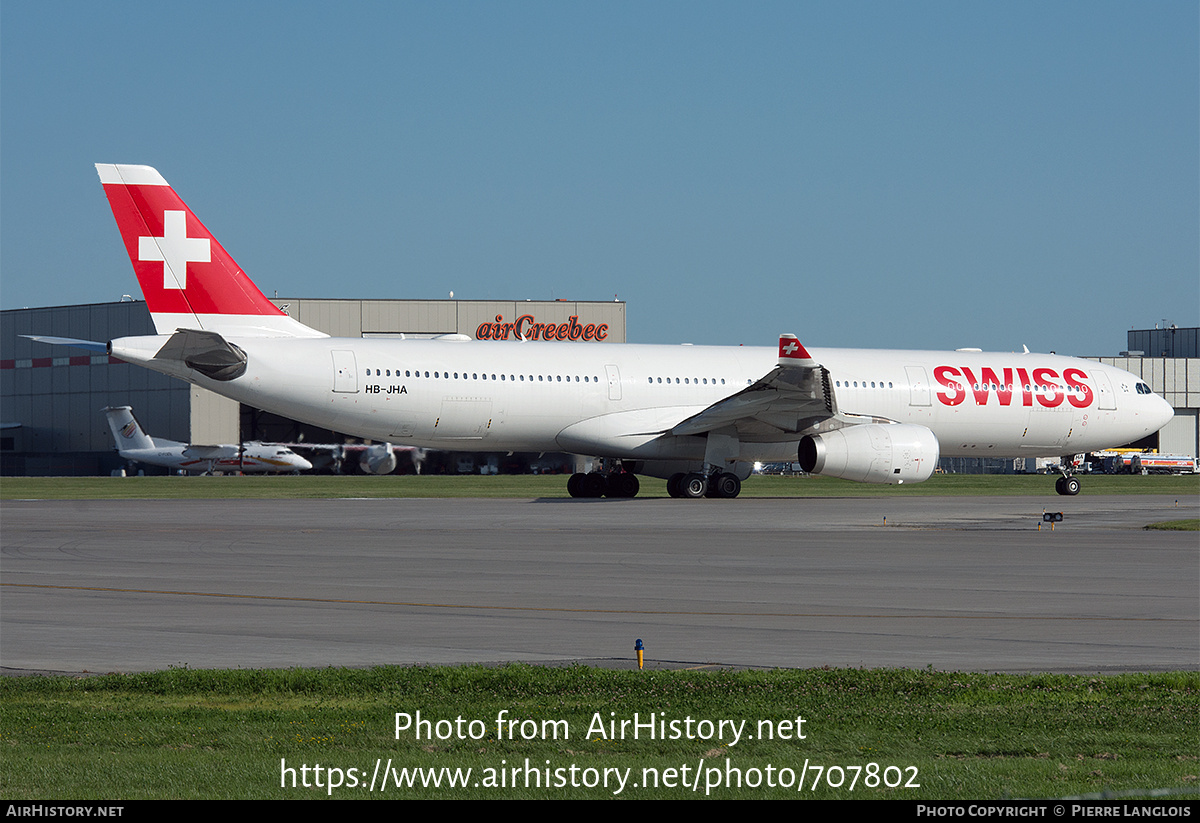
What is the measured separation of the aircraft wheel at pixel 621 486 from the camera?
37125 millimetres

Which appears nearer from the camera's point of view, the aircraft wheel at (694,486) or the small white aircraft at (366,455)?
the aircraft wheel at (694,486)

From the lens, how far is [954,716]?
25.0ft

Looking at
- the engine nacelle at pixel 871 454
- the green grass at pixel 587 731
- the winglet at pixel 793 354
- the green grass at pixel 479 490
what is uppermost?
the winglet at pixel 793 354

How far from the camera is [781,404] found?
109 feet

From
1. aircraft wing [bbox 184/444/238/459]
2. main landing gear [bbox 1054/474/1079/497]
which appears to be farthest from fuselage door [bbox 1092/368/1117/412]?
aircraft wing [bbox 184/444/238/459]

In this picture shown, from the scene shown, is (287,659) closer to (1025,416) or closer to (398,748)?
(398,748)

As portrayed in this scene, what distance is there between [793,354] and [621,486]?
7370 mm

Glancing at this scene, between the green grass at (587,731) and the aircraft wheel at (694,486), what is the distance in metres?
26.3

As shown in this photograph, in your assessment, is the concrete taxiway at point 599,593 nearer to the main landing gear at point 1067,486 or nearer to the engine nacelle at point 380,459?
the main landing gear at point 1067,486

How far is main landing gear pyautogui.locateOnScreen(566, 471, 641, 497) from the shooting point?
121ft

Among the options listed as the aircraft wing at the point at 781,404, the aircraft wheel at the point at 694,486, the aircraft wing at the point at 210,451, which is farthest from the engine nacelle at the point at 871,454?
the aircraft wing at the point at 210,451

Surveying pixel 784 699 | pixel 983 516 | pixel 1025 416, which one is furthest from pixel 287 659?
pixel 1025 416

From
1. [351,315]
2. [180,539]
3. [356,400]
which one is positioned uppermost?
[351,315]
